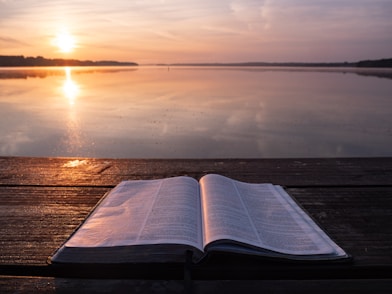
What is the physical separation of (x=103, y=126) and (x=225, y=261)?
349 inches

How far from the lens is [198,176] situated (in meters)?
1.82

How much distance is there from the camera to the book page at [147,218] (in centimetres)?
88

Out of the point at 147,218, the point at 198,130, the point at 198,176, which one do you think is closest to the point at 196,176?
the point at 198,176

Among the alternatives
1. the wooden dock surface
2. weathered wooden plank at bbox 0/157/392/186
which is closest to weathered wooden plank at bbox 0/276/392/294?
the wooden dock surface

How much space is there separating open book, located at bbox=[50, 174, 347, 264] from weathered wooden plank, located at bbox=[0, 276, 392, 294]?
5cm

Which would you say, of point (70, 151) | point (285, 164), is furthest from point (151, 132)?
point (285, 164)

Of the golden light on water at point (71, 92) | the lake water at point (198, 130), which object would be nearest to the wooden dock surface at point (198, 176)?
the lake water at point (198, 130)

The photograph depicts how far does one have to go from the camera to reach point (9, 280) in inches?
32.7

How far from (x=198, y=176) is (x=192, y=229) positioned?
0.92 m

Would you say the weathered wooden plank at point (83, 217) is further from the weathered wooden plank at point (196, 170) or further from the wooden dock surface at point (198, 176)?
the weathered wooden plank at point (196, 170)

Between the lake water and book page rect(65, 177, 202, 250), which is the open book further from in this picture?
the lake water

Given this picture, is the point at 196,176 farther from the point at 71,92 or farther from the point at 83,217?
the point at 71,92

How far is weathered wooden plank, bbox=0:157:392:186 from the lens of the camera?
5.50ft

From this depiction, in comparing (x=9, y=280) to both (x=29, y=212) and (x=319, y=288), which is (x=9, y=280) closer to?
(x=29, y=212)
